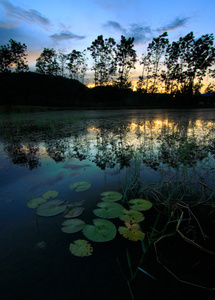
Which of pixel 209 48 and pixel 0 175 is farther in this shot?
pixel 209 48

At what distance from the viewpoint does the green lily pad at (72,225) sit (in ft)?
2.14

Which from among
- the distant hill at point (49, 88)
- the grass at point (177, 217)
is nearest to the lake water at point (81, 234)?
the grass at point (177, 217)

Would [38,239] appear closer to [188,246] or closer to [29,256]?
[29,256]

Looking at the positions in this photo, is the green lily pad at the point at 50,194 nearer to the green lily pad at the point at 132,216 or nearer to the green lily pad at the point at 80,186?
the green lily pad at the point at 80,186

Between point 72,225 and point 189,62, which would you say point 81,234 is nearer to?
point 72,225

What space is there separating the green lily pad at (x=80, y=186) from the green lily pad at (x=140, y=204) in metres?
0.30

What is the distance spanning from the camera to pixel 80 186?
3.34 ft

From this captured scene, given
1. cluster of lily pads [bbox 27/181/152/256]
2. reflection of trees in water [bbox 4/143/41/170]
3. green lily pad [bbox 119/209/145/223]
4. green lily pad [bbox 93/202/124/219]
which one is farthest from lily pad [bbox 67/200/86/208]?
reflection of trees in water [bbox 4/143/41/170]

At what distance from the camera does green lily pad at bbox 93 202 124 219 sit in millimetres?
754

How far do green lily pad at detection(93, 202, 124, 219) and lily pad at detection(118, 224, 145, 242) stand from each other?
9 centimetres

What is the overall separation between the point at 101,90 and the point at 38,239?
20211mm

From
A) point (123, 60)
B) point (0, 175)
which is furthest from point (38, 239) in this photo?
point (123, 60)

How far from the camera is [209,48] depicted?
17984 millimetres

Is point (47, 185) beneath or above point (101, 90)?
beneath
